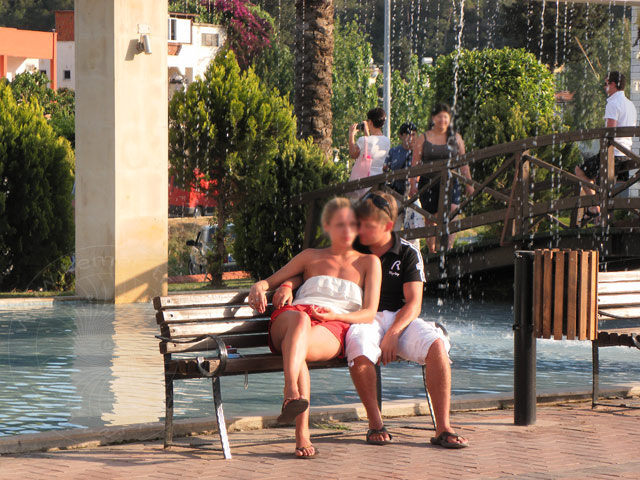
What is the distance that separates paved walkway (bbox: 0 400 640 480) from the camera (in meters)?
5.53

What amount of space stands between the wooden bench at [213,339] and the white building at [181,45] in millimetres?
71712

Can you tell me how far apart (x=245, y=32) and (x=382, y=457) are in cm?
6545

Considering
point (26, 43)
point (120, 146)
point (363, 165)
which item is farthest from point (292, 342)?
point (26, 43)

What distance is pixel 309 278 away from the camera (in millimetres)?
6582

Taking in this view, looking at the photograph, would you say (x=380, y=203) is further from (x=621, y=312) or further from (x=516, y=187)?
A: (x=516, y=187)

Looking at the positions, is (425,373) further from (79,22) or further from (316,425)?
(79,22)

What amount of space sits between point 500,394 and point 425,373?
1391mm

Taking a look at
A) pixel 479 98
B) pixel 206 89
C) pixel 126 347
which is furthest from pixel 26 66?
pixel 126 347

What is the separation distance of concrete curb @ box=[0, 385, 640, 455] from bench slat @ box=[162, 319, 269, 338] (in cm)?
50

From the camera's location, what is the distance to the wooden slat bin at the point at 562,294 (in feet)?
22.7

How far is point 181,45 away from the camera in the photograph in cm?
8300

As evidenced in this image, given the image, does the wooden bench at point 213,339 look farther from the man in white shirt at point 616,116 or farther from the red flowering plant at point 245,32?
the red flowering plant at point 245,32

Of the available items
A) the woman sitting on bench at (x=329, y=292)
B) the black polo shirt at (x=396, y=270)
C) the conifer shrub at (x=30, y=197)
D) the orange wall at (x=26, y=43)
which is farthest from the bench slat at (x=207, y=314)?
the orange wall at (x=26, y=43)

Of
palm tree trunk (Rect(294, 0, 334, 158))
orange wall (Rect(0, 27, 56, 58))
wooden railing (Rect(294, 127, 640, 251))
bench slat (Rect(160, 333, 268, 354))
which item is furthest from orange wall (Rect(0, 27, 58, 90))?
bench slat (Rect(160, 333, 268, 354))
